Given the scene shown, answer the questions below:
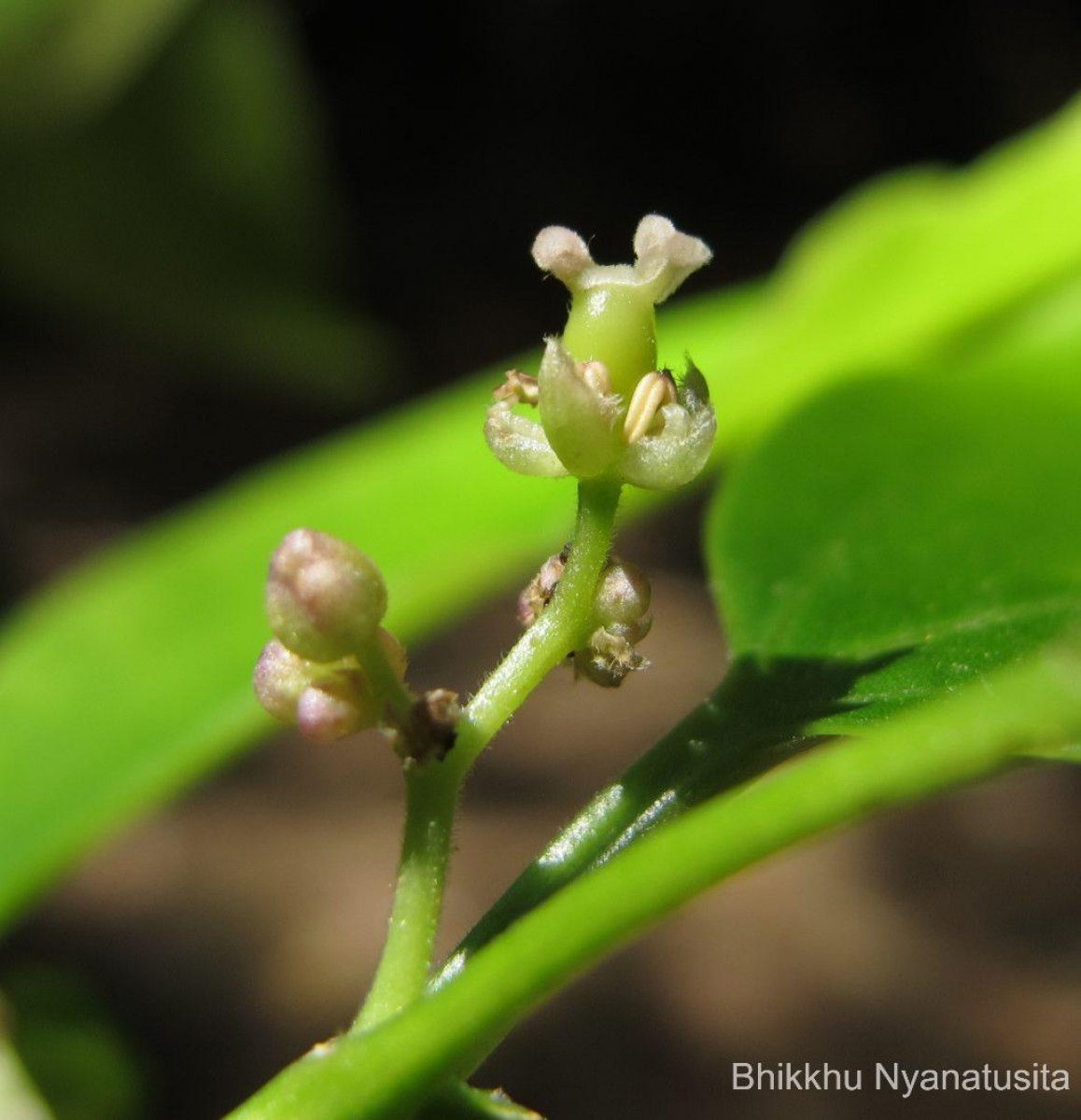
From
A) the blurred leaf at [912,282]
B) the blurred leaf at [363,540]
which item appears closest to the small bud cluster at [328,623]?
the blurred leaf at [363,540]

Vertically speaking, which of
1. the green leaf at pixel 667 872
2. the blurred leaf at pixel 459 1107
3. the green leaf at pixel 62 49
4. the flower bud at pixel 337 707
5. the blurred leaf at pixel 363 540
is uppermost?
the green leaf at pixel 62 49

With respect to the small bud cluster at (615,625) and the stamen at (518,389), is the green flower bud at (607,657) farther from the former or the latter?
the stamen at (518,389)

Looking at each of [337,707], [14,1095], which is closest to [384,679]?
[337,707]

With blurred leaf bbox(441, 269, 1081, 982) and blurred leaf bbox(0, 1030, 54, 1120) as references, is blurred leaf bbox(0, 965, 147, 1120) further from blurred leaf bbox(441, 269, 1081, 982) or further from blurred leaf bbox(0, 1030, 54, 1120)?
blurred leaf bbox(441, 269, 1081, 982)

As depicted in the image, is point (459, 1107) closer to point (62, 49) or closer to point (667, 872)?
point (667, 872)

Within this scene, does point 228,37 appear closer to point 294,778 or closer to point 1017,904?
point 294,778
